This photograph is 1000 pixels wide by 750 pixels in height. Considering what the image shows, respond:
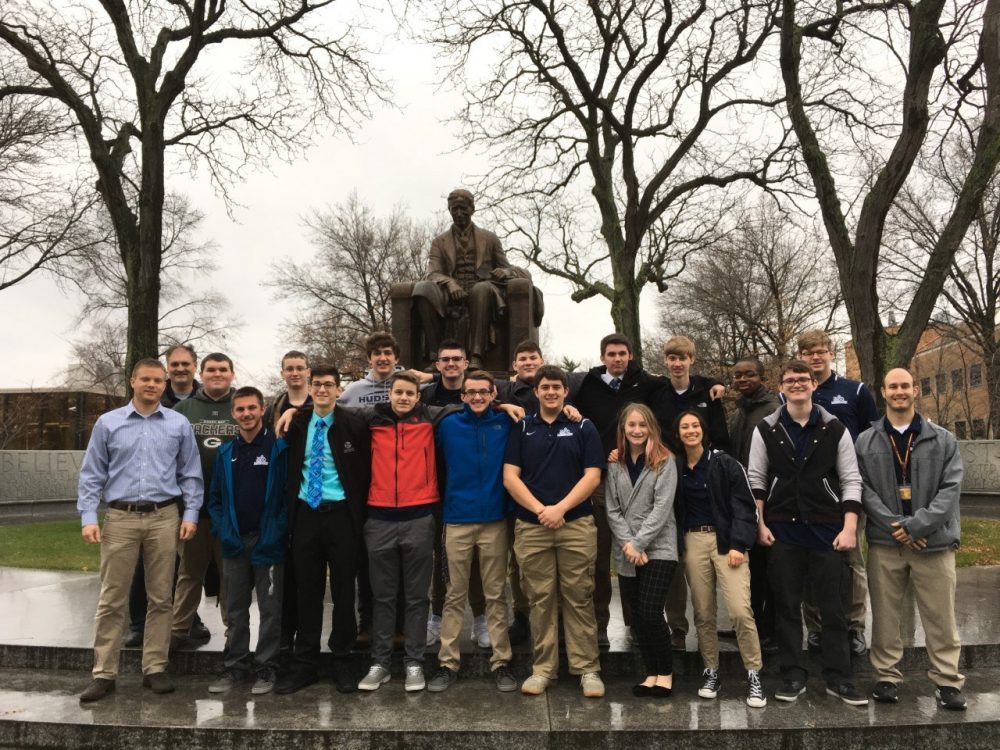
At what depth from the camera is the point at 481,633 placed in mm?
4973

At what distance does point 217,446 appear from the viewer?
5.12 meters

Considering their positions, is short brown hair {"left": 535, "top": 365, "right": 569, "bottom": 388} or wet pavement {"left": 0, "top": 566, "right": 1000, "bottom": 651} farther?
wet pavement {"left": 0, "top": 566, "right": 1000, "bottom": 651}

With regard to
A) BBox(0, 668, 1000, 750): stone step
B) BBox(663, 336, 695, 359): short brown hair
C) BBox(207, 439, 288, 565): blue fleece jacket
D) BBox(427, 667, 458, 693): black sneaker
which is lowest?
BBox(0, 668, 1000, 750): stone step

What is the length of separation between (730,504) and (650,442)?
605mm

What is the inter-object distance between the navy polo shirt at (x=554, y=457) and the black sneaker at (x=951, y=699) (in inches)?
86.9

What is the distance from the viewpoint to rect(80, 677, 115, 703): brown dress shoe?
4309 mm

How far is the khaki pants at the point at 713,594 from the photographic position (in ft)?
14.1

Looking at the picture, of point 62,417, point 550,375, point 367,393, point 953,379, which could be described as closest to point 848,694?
point 550,375

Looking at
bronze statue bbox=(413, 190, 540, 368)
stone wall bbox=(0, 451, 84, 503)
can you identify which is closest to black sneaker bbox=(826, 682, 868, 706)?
bronze statue bbox=(413, 190, 540, 368)

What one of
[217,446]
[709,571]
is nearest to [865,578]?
[709,571]

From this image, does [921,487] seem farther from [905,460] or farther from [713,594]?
[713,594]

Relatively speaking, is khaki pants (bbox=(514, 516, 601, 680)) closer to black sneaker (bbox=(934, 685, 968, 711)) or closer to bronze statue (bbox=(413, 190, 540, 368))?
black sneaker (bbox=(934, 685, 968, 711))

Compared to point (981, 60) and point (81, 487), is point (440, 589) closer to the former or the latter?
point (81, 487)

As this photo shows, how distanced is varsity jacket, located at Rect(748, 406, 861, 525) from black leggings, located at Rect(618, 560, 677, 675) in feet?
2.44
